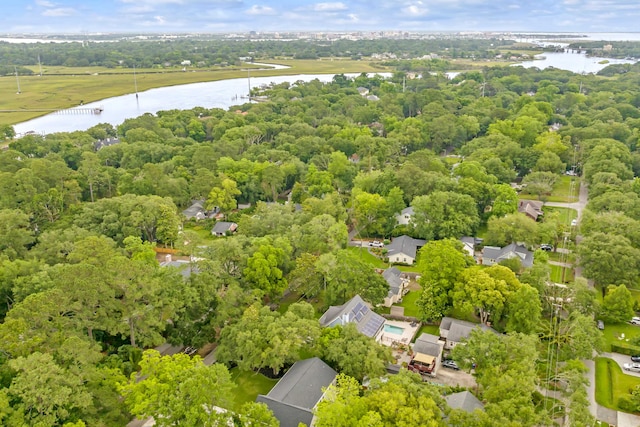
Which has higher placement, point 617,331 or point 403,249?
point 403,249

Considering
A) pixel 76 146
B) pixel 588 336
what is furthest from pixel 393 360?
pixel 76 146

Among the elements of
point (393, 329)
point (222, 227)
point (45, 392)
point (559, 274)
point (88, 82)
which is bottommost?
point (393, 329)

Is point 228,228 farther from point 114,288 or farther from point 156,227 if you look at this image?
point 114,288

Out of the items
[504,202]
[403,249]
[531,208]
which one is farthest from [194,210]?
[531,208]

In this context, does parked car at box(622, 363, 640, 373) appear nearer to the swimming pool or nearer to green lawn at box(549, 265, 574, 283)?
green lawn at box(549, 265, 574, 283)

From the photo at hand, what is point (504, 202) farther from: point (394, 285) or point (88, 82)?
point (88, 82)

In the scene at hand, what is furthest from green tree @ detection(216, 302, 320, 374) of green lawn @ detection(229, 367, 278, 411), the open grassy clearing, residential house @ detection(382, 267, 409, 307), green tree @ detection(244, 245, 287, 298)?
the open grassy clearing

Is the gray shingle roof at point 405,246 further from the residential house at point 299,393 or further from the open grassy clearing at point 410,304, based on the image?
the residential house at point 299,393
